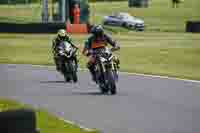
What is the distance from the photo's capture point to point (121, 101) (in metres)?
A: 17.0

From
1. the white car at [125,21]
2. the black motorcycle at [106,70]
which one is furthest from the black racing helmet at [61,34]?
the white car at [125,21]

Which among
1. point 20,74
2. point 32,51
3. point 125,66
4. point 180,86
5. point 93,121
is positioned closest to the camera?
point 93,121

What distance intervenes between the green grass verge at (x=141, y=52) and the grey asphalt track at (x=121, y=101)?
377 centimetres

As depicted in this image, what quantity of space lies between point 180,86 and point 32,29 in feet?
86.1

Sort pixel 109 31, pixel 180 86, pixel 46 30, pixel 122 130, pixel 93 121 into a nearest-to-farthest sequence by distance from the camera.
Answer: pixel 122 130 < pixel 93 121 < pixel 180 86 < pixel 46 30 < pixel 109 31

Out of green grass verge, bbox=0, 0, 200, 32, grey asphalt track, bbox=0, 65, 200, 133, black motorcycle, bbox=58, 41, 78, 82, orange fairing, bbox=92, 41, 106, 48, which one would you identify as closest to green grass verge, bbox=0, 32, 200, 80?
grey asphalt track, bbox=0, 65, 200, 133

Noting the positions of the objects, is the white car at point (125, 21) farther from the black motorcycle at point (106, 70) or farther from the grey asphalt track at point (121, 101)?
the black motorcycle at point (106, 70)

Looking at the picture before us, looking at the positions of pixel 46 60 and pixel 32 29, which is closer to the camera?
pixel 46 60

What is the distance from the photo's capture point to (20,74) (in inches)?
1039

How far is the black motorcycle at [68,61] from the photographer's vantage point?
22597mm

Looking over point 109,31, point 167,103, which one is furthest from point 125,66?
point 109,31

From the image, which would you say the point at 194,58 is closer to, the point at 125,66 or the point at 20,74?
the point at 125,66

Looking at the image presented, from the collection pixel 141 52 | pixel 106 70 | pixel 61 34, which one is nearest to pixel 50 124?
pixel 106 70

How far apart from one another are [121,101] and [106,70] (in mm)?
1452
